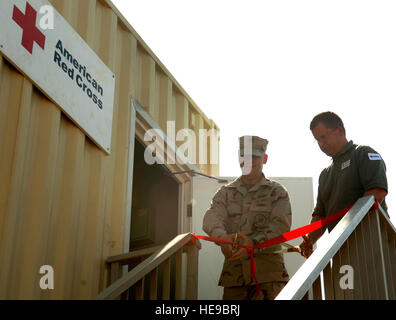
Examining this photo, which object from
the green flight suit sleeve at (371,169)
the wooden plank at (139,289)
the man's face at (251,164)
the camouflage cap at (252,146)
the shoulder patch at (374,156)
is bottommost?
the wooden plank at (139,289)

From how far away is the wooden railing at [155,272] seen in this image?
3.68m

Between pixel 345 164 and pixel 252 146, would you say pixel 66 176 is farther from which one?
pixel 345 164

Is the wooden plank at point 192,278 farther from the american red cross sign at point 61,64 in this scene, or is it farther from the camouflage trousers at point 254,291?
the american red cross sign at point 61,64

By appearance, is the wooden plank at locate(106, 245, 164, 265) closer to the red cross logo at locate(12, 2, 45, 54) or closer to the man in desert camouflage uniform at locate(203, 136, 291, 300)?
the man in desert camouflage uniform at locate(203, 136, 291, 300)

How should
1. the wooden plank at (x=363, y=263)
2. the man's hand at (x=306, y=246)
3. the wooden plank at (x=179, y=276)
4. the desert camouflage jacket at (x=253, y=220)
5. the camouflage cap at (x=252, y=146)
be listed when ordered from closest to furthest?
the wooden plank at (x=363, y=263)
the wooden plank at (x=179, y=276)
the desert camouflage jacket at (x=253, y=220)
the man's hand at (x=306, y=246)
the camouflage cap at (x=252, y=146)

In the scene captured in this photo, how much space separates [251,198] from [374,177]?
1088 mm

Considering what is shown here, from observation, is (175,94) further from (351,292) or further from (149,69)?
(351,292)

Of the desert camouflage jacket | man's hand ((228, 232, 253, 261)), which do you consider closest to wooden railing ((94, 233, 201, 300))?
the desert camouflage jacket

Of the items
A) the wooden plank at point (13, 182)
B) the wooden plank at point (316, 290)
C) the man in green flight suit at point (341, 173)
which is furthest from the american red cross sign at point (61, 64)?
the wooden plank at point (316, 290)

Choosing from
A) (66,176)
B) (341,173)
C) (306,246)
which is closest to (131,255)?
(66,176)

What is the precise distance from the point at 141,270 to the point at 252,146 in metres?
1.37

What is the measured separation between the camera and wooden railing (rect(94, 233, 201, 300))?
3.68 meters

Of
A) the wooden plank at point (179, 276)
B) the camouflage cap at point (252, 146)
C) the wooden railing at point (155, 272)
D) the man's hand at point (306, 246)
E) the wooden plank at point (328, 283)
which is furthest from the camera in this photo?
the camouflage cap at point (252, 146)

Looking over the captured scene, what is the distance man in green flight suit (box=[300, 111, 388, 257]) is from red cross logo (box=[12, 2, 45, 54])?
2.05 m
